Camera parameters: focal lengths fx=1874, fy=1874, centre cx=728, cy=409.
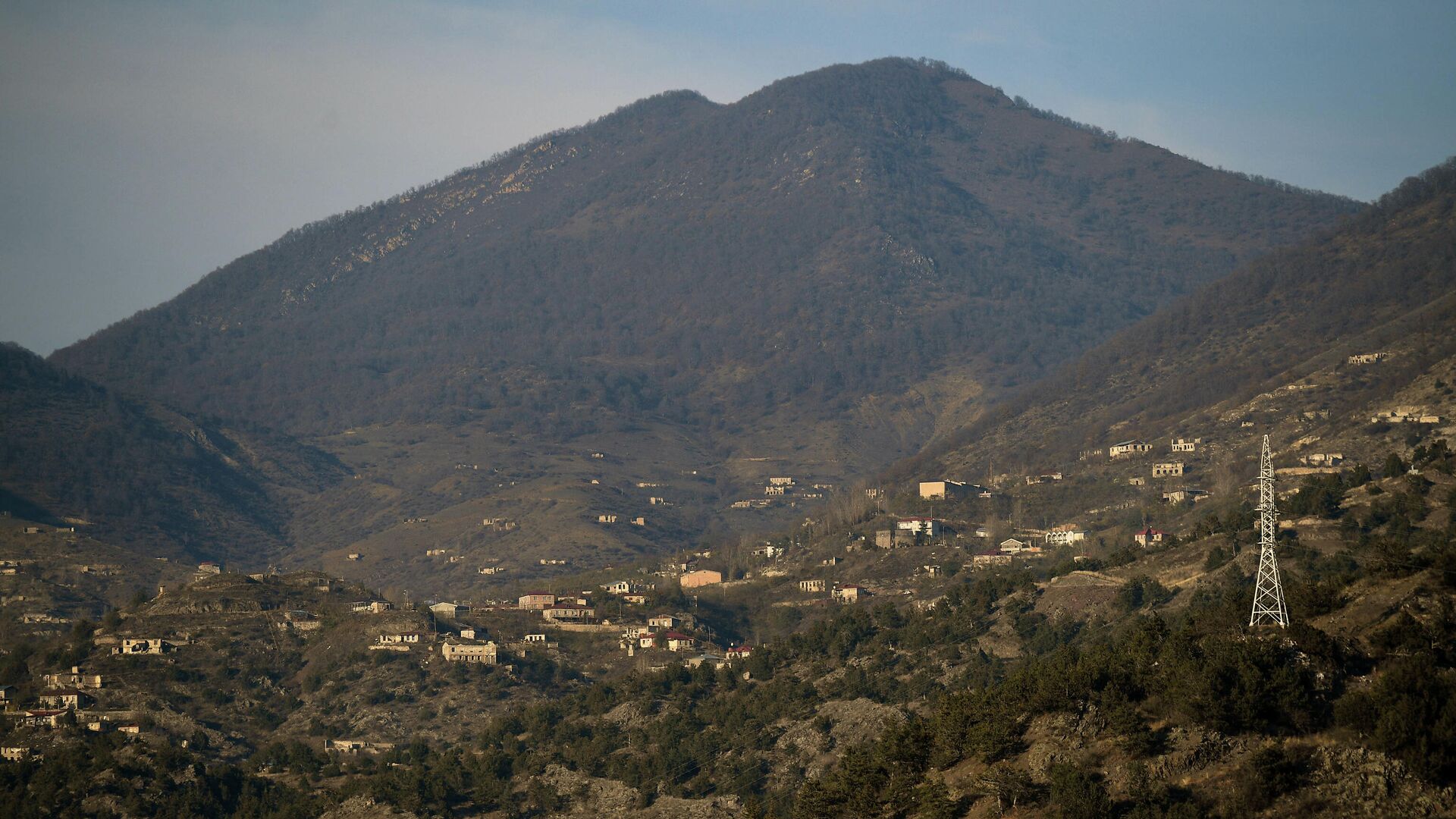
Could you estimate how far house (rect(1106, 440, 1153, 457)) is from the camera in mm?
178975

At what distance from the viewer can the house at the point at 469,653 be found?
122 m

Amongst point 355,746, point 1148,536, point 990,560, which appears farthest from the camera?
point 990,560

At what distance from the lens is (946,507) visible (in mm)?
174875

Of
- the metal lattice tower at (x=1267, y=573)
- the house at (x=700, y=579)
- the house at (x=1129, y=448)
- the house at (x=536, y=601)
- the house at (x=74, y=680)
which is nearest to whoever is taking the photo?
the metal lattice tower at (x=1267, y=573)

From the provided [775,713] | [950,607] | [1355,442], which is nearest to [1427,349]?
[1355,442]

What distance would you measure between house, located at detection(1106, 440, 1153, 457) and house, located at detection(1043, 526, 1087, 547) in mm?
27053

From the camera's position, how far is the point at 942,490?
182 metres

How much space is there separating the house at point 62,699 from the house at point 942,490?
91407 mm

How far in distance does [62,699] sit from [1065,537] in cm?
7545

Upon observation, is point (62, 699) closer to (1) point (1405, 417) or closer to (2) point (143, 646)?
(2) point (143, 646)

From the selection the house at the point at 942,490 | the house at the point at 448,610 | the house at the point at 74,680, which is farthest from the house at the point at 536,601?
the house at the point at 942,490

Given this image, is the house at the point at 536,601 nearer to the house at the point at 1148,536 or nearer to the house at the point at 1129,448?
the house at the point at 1148,536

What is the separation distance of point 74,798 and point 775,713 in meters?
32.5

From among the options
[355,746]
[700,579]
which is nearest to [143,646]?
[355,746]
